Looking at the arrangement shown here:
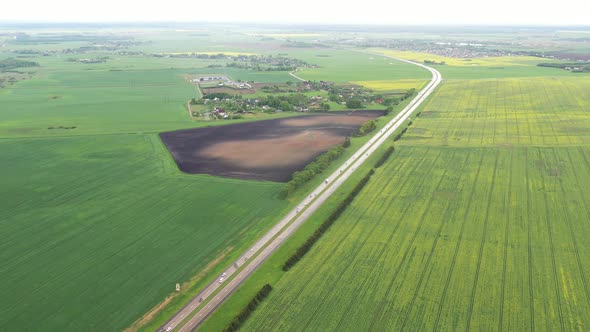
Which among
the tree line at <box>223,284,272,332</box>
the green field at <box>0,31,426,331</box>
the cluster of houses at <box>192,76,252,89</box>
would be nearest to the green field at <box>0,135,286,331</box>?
the green field at <box>0,31,426,331</box>

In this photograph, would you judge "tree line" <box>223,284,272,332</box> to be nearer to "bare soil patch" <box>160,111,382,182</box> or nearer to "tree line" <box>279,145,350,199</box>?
"tree line" <box>279,145,350,199</box>

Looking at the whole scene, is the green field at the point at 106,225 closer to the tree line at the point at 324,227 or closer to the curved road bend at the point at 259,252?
the curved road bend at the point at 259,252

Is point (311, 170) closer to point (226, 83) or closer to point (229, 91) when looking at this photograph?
point (229, 91)

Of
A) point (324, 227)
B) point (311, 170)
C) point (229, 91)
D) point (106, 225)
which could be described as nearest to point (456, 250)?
point (324, 227)

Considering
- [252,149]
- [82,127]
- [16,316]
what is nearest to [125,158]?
[252,149]

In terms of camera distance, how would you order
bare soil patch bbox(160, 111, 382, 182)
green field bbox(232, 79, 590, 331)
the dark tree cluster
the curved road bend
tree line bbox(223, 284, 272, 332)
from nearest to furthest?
tree line bbox(223, 284, 272, 332)
green field bbox(232, 79, 590, 331)
the curved road bend
the dark tree cluster
bare soil patch bbox(160, 111, 382, 182)

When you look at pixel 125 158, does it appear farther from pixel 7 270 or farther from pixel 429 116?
pixel 429 116
